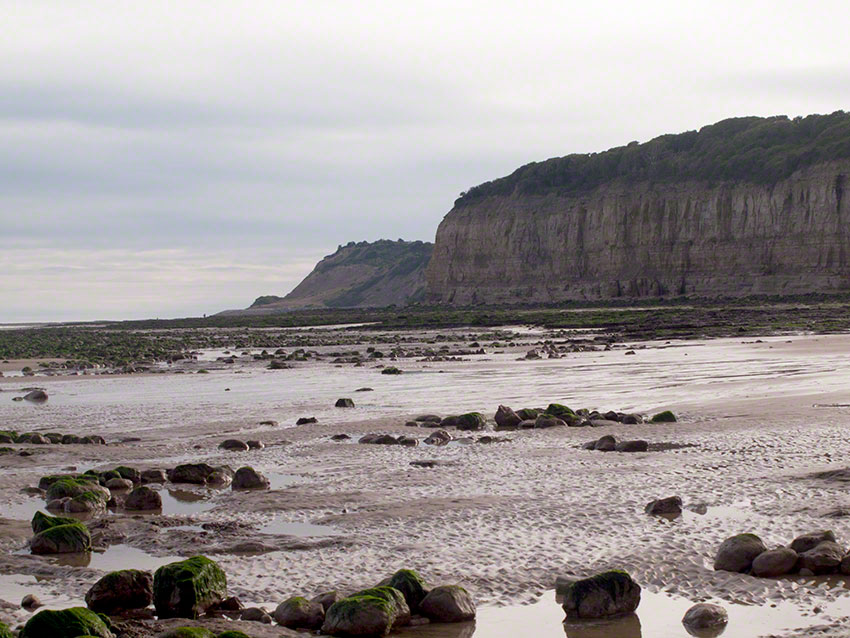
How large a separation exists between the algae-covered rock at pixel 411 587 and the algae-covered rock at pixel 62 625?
2.24 metres

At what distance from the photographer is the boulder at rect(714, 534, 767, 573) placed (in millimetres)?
8281

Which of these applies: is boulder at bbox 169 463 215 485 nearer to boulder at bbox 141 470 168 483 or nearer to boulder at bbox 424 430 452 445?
boulder at bbox 141 470 168 483

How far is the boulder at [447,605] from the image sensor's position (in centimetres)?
735

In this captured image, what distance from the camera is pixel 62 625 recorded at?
668cm

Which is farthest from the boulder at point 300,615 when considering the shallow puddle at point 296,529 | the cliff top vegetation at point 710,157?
the cliff top vegetation at point 710,157

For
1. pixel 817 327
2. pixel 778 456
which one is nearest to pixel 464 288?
pixel 817 327

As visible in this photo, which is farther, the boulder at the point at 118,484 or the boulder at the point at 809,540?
the boulder at the point at 118,484

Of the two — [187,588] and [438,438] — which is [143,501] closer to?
[187,588]

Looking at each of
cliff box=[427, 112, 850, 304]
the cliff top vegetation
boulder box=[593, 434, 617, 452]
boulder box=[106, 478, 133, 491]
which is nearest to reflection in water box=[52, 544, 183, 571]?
boulder box=[106, 478, 133, 491]

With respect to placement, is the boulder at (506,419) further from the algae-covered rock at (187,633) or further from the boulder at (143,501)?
the algae-covered rock at (187,633)

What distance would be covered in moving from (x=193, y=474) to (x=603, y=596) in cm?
721

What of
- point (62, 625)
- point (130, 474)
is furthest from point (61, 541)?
point (130, 474)

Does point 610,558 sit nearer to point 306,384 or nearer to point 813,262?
point 306,384

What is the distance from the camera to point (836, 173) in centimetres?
8200
